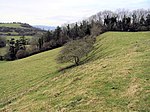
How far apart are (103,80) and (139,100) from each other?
22.1 feet

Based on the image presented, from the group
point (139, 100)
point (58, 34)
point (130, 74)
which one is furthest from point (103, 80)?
point (58, 34)

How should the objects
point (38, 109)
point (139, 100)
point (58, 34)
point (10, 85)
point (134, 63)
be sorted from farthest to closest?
1. point (58, 34)
2. point (10, 85)
3. point (134, 63)
4. point (38, 109)
5. point (139, 100)

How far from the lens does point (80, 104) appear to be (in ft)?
66.1

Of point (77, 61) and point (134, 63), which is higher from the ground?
point (134, 63)

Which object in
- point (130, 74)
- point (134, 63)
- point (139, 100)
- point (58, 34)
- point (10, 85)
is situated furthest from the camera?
point (58, 34)

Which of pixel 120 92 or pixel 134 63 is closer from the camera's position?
pixel 120 92

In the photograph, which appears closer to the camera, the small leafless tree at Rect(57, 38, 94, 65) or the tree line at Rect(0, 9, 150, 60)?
the small leafless tree at Rect(57, 38, 94, 65)

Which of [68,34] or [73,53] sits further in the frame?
[68,34]

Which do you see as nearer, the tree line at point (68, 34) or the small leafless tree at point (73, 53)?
the small leafless tree at point (73, 53)

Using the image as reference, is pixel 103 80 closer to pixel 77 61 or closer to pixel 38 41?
pixel 77 61

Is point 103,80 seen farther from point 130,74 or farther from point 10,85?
point 10,85

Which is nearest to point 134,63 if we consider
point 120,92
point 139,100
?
point 120,92

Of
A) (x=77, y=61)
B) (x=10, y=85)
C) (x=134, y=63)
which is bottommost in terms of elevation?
→ (x=10, y=85)

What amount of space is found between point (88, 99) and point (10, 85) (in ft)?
100
